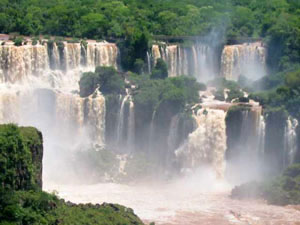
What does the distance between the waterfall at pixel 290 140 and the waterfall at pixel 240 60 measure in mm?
16968

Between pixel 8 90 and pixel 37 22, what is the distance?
1398cm

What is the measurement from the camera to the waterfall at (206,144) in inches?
2886

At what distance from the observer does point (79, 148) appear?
7481 centimetres

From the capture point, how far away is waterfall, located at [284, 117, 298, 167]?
70.9 metres

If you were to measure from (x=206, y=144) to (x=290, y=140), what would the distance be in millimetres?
5778

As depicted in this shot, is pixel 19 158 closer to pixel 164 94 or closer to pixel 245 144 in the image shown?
pixel 245 144

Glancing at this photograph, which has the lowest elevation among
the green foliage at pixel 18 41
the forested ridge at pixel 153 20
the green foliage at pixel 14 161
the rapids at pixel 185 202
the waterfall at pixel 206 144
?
the rapids at pixel 185 202

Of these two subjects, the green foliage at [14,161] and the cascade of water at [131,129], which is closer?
the green foliage at [14,161]

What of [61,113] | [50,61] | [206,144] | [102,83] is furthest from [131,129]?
[50,61]

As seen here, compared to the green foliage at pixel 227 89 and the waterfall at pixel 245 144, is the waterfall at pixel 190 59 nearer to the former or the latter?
the green foliage at pixel 227 89

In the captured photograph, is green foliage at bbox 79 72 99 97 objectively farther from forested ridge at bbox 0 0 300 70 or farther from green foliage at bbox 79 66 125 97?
forested ridge at bbox 0 0 300 70

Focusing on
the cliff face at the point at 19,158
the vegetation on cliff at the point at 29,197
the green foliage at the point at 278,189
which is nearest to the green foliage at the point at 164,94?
the green foliage at the point at 278,189

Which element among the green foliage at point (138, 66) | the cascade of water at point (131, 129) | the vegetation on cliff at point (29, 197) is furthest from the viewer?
the green foliage at point (138, 66)

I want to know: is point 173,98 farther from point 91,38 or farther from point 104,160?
point 91,38
